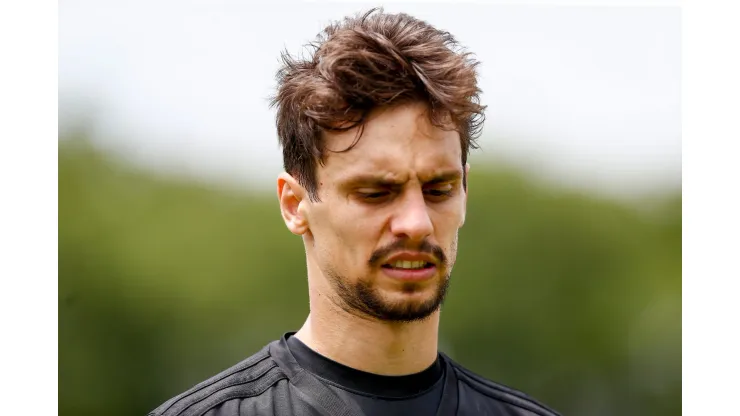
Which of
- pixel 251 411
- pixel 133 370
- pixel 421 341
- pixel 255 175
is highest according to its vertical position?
pixel 255 175

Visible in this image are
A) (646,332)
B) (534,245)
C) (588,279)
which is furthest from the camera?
(534,245)

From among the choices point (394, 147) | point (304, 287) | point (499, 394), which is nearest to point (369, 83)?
point (394, 147)

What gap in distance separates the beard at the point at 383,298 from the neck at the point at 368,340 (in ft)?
0.10

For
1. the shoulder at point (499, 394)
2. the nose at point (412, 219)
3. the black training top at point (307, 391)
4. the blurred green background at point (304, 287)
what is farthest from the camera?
the blurred green background at point (304, 287)

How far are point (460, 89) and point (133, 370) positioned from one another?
2816 mm

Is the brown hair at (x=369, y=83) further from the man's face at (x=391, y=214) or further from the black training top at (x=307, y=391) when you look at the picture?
the black training top at (x=307, y=391)

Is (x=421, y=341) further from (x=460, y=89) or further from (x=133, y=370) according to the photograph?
(x=133, y=370)

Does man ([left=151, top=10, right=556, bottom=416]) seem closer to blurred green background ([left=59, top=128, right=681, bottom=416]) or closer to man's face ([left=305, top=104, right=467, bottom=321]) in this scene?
man's face ([left=305, top=104, right=467, bottom=321])

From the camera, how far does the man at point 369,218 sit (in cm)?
234

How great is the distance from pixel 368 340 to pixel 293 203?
0.45 m

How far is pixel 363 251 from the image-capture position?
2.37 m

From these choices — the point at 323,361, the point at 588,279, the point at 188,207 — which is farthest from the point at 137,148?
the point at 588,279

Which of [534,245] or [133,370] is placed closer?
[133,370]

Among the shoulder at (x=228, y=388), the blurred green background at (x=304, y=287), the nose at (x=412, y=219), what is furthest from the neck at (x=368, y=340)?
the blurred green background at (x=304, y=287)
